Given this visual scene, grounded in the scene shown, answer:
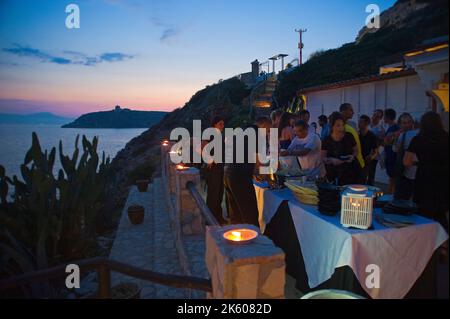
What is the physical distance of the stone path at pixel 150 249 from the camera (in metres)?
3.85

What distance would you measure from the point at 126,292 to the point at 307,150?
260 cm

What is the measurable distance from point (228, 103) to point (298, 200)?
24.6 m

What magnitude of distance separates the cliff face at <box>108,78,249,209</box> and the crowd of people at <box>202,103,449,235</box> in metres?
4.96

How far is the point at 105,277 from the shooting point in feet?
6.78

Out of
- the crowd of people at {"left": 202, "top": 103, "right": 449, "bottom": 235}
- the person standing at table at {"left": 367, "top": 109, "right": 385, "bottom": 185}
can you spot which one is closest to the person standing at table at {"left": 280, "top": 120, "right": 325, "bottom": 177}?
the crowd of people at {"left": 202, "top": 103, "right": 449, "bottom": 235}

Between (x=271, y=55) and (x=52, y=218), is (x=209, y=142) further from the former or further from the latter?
(x=271, y=55)

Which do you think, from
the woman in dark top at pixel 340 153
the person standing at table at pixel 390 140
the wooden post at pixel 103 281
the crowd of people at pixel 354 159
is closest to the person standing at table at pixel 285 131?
the crowd of people at pixel 354 159

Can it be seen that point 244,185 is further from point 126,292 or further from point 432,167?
point 432,167

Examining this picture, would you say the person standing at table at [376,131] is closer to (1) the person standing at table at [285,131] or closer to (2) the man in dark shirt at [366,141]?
(2) the man in dark shirt at [366,141]

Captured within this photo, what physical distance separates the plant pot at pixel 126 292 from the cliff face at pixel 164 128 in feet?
17.2

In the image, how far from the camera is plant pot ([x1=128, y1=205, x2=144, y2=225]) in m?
6.23

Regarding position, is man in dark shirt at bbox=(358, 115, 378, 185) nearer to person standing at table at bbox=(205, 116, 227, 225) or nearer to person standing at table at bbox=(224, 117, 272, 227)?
person standing at table at bbox=(224, 117, 272, 227)

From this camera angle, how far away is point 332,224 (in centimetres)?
251
